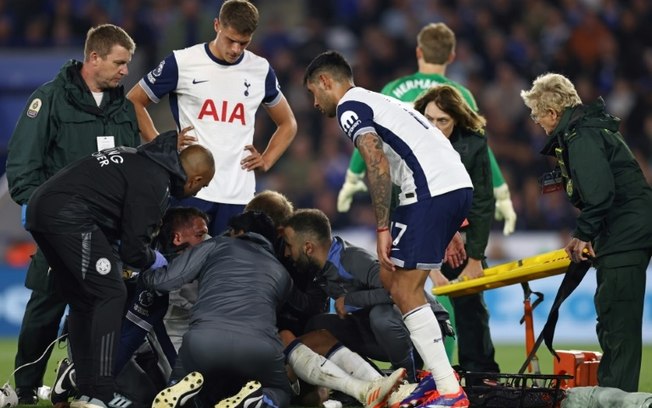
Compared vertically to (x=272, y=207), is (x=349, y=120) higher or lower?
higher

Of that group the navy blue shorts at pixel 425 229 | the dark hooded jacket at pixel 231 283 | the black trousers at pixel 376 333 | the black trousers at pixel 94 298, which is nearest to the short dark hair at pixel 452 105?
the navy blue shorts at pixel 425 229

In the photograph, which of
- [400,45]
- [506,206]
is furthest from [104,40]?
[400,45]

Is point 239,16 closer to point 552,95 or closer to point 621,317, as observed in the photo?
point 552,95

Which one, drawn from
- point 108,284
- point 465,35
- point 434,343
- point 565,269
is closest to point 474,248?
point 565,269

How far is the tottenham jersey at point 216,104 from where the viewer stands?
25.0 feet

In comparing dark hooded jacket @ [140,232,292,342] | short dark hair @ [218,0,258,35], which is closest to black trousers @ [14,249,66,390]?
dark hooded jacket @ [140,232,292,342]

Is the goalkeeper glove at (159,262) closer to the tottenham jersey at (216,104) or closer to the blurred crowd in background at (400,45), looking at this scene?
the tottenham jersey at (216,104)

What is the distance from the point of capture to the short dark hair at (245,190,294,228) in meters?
7.11

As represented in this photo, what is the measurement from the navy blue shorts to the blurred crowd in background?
8.03 metres

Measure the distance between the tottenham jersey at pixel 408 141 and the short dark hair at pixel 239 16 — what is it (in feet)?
4.26

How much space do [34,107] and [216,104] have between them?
124cm

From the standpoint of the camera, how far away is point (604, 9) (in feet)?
53.0

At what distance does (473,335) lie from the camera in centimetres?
793

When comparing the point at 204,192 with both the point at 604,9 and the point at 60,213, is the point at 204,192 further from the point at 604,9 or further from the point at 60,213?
the point at 604,9
